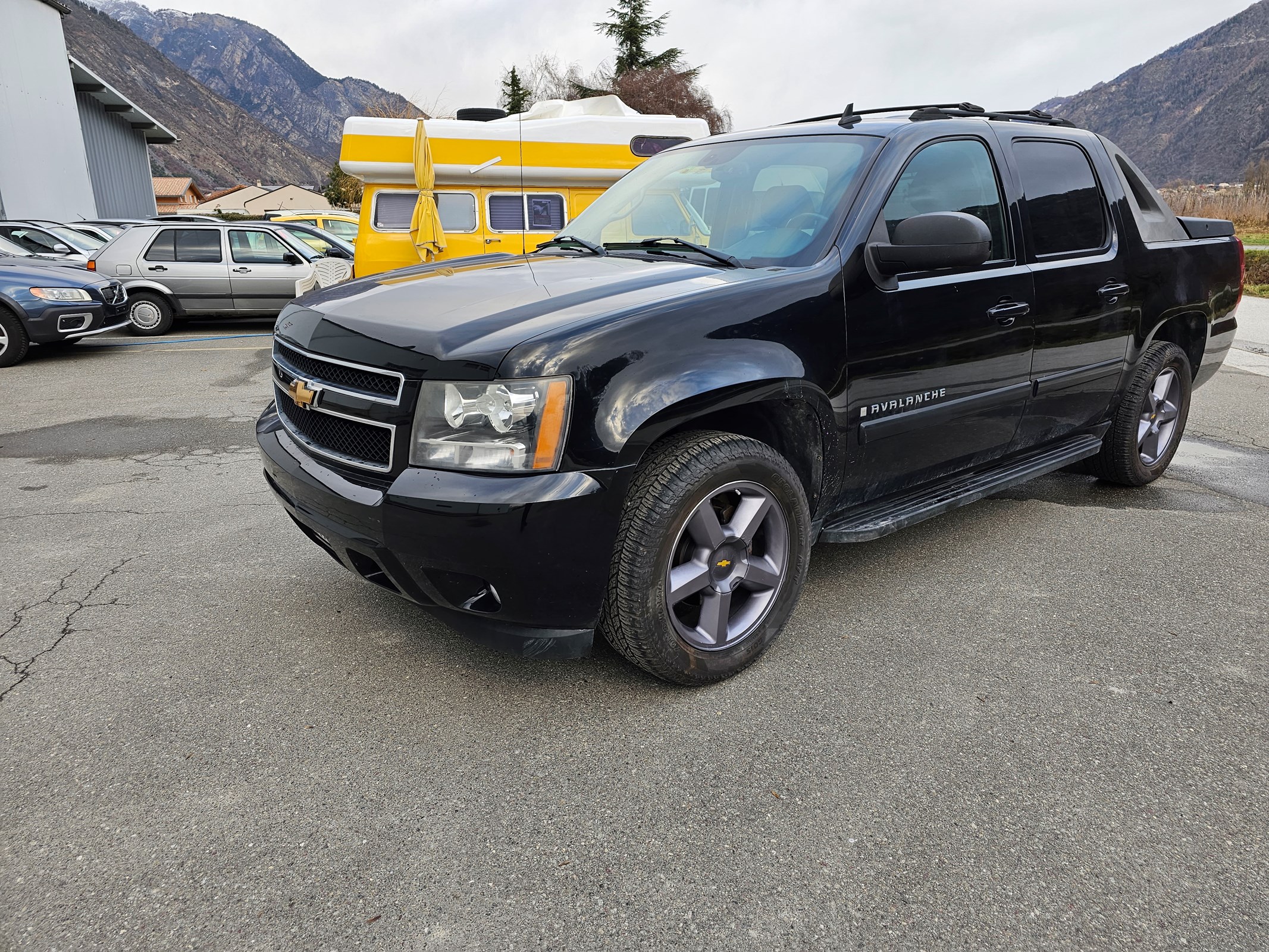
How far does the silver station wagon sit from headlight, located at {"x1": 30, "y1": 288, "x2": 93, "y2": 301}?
248cm

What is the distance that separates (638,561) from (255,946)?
4.16ft

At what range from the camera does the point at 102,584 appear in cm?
354

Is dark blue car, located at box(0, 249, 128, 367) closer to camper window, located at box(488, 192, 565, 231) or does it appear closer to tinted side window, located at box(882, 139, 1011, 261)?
camper window, located at box(488, 192, 565, 231)

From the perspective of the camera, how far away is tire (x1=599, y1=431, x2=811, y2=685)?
2.47 metres

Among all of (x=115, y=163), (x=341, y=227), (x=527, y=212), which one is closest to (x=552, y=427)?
(x=527, y=212)

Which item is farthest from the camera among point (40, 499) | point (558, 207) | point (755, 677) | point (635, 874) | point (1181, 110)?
point (1181, 110)

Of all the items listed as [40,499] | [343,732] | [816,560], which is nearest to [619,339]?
[343,732]

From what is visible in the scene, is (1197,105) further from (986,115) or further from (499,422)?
(499,422)

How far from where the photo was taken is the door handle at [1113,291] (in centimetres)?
388

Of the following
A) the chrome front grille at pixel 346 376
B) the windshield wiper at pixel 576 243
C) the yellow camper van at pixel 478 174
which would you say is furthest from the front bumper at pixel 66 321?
the chrome front grille at pixel 346 376

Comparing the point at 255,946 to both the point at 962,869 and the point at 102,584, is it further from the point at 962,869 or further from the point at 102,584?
the point at 102,584

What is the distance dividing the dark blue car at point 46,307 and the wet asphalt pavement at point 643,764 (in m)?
6.47

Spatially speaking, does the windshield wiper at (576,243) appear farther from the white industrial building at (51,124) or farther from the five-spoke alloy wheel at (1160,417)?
the white industrial building at (51,124)

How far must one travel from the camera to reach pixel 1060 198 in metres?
3.80
